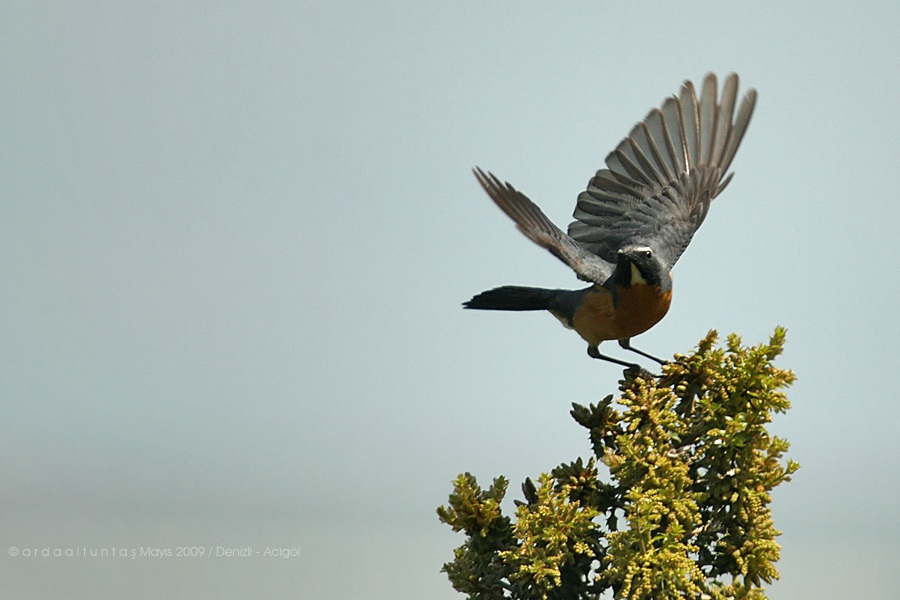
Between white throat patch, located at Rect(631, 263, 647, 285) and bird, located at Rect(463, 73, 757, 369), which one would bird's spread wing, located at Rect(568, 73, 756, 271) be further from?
white throat patch, located at Rect(631, 263, 647, 285)

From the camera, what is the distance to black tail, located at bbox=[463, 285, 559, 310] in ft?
14.6

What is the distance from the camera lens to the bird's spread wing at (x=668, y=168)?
14.9 feet

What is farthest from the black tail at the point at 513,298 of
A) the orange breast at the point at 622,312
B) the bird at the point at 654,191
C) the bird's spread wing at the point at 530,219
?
the bird's spread wing at the point at 530,219

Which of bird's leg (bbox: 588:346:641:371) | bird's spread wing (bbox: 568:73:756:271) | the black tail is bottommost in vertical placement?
bird's leg (bbox: 588:346:641:371)

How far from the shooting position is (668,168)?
4637 mm

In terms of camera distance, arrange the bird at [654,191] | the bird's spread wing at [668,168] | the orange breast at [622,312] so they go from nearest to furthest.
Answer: the orange breast at [622,312] → the bird at [654,191] → the bird's spread wing at [668,168]

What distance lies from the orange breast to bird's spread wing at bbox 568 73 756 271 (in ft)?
1.55

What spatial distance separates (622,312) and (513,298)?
0.67 m

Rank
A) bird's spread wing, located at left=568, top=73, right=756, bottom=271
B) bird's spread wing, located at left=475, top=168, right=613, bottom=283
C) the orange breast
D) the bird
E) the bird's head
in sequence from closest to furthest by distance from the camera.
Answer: bird's spread wing, located at left=475, top=168, right=613, bottom=283, the bird's head, the orange breast, the bird, bird's spread wing, located at left=568, top=73, right=756, bottom=271

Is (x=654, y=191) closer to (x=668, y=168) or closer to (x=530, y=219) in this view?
(x=668, y=168)

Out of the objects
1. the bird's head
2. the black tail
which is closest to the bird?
the black tail

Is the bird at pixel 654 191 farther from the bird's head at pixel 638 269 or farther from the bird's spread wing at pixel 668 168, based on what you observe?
the bird's head at pixel 638 269

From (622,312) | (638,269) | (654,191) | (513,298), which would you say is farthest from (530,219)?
(654,191)

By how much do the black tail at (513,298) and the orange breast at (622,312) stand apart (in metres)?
0.29
